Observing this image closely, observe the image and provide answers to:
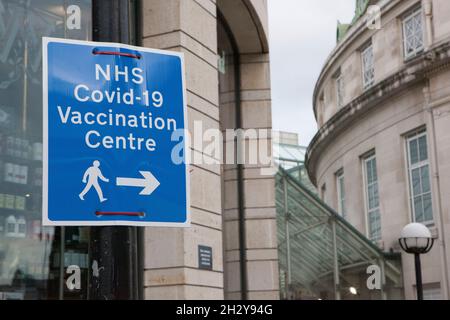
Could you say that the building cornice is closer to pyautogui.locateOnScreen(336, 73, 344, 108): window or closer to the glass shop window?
pyautogui.locateOnScreen(336, 73, 344, 108): window

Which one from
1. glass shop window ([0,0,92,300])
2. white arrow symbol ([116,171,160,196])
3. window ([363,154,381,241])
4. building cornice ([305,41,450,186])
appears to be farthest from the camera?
window ([363,154,381,241])

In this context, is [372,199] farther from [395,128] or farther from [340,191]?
[340,191]

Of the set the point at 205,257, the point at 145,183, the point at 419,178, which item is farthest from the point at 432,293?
the point at 145,183

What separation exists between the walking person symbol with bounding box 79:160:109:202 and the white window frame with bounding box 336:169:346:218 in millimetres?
32175

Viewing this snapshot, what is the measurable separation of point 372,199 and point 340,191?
4135 mm

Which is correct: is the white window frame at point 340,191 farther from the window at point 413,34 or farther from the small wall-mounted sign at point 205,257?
the small wall-mounted sign at point 205,257

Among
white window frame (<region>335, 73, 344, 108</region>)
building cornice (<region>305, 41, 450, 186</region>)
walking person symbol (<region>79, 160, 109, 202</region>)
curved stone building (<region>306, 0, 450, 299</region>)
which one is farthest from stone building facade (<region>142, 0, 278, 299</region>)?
white window frame (<region>335, 73, 344, 108</region>)

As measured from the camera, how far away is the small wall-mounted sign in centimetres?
1082

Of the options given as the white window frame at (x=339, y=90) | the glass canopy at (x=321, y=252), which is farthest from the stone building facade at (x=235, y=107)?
the white window frame at (x=339, y=90)

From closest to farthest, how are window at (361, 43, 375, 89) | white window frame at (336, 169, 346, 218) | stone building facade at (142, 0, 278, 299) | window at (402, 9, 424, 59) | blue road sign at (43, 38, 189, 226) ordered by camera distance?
1. blue road sign at (43, 38, 189, 226)
2. stone building facade at (142, 0, 278, 299)
3. window at (402, 9, 424, 59)
4. window at (361, 43, 375, 89)
5. white window frame at (336, 169, 346, 218)

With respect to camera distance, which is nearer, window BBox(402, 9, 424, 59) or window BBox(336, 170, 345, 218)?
window BBox(402, 9, 424, 59)

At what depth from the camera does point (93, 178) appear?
4.41 metres

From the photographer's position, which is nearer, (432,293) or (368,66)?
(432,293)
